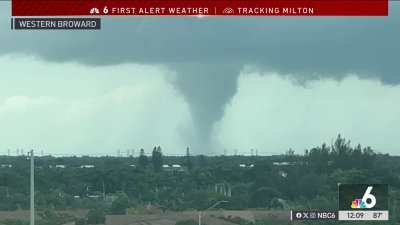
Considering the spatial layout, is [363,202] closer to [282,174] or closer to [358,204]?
[358,204]

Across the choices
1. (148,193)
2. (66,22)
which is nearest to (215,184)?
(148,193)

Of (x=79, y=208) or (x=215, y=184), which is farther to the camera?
(x=215, y=184)

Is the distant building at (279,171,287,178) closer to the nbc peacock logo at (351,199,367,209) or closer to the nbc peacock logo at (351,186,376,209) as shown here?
the nbc peacock logo at (351,186,376,209)

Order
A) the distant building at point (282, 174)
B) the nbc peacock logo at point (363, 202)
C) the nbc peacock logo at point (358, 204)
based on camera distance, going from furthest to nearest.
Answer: the distant building at point (282, 174) → the nbc peacock logo at point (363, 202) → the nbc peacock logo at point (358, 204)

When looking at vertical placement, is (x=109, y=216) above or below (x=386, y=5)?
below

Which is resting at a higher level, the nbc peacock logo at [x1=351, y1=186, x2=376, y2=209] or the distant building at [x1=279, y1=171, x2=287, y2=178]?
the distant building at [x1=279, y1=171, x2=287, y2=178]

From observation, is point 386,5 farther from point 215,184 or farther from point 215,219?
point 215,184

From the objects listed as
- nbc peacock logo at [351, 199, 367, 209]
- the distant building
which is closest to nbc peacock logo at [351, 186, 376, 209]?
nbc peacock logo at [351, 199, 367, 209]

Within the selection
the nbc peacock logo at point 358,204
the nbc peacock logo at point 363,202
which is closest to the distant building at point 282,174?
the nbc peacock logo at point 363,202

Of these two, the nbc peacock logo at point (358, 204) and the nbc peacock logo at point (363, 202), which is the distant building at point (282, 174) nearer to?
the nbc peacock logo at point (363, 202)

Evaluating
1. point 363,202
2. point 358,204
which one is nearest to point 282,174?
point 363,202

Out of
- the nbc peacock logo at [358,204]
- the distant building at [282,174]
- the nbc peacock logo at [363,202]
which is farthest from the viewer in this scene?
the distant building at [282,174]
